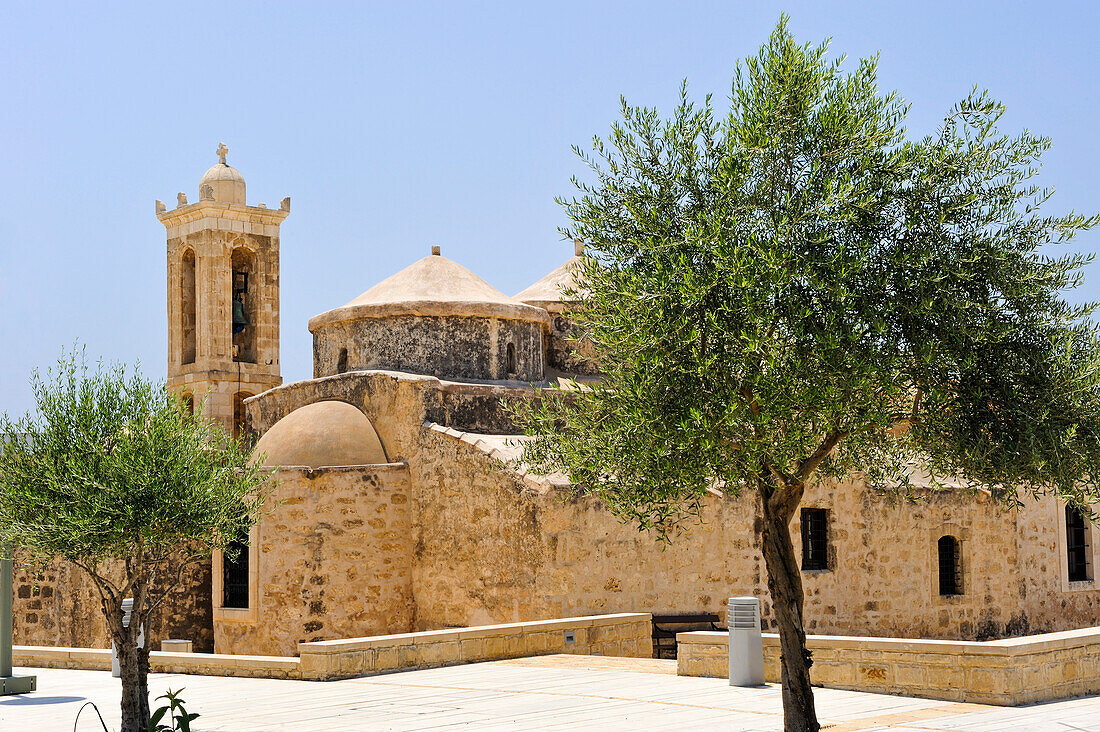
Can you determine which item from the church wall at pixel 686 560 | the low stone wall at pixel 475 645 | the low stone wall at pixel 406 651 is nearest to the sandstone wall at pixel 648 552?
the church wall at pixel 686 560

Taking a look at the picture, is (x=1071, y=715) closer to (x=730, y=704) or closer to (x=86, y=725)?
(x=730, y=704)

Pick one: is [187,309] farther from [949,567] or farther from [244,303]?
[949,567]

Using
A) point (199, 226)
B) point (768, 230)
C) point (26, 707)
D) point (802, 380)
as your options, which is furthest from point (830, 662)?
point (199, 226)

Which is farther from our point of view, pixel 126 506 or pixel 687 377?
pixel 126 506

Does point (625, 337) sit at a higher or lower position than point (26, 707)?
higher

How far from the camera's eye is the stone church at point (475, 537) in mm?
15883

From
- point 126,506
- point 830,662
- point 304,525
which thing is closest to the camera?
point 126,506

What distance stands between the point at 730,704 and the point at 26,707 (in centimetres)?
593

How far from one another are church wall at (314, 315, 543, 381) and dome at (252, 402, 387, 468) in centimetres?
160

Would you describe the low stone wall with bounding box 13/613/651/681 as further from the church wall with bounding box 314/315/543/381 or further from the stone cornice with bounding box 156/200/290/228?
the stone cornice with bounding box 156/200/290/228

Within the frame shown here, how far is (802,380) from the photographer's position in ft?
25.1

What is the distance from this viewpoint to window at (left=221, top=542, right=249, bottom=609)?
17.3m

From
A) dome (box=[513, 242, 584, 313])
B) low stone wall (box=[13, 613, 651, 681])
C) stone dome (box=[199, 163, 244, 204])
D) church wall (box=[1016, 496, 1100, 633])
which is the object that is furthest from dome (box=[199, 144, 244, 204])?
church wall (box=[1016, 496, 1100, 633])

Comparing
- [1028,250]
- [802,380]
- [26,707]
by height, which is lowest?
[26,707]
